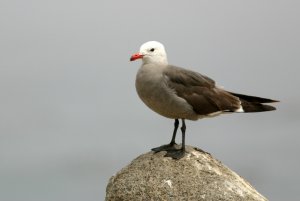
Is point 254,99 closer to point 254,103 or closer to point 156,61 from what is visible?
point 254,103

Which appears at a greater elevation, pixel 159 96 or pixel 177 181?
pixel 159 96

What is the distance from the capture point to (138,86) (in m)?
11.5

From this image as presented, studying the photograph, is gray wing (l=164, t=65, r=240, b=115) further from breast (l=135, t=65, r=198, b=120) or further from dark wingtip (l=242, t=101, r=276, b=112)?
dark wingtip (l=242, t=101, r=276, b=112)

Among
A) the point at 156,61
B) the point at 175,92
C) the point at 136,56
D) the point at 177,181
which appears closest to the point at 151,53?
the point at 156,61

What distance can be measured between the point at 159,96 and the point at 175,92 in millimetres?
325

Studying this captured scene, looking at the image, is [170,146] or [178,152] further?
[170,146]

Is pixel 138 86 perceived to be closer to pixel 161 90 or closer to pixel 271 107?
pixel 161 90

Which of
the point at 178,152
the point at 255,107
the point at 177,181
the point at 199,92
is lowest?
the point at 177,181

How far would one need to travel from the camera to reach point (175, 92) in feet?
37.6

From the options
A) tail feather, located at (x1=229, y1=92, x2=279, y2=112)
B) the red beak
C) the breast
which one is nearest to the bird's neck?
the red beak

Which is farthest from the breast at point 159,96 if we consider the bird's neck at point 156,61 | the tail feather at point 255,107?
the tail feather at point 255,107

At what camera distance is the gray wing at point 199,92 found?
1156 cm

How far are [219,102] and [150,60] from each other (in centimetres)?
152

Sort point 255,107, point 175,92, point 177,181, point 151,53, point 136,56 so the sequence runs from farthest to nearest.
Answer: point 255,107
point 151,53
point 136,56
point 175,92
point 177,181
